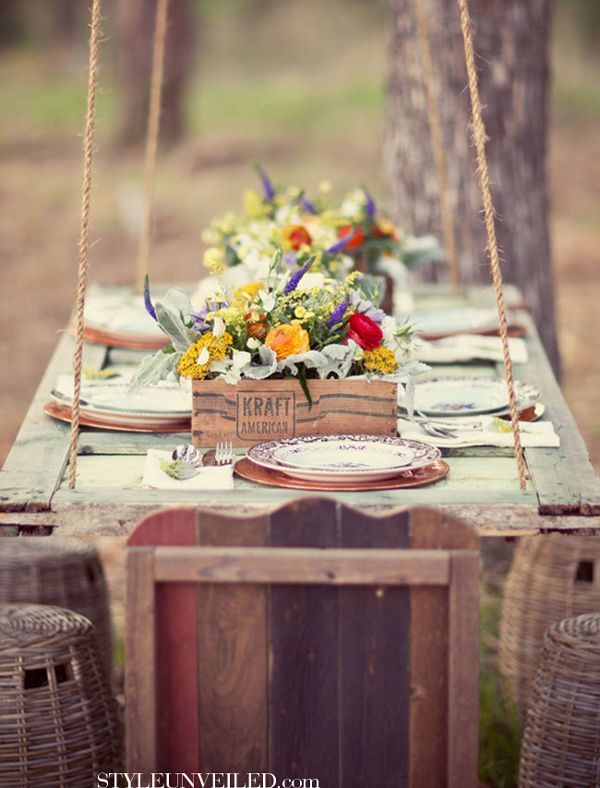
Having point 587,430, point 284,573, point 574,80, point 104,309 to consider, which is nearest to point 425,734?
point 284,573

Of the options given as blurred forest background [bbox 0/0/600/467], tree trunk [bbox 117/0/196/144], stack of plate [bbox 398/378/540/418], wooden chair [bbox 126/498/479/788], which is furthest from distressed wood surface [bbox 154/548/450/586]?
tree trunk [bbox 117/0/196/144]

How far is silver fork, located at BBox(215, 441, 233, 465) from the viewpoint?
2.26 m

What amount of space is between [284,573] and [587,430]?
4.59 meters

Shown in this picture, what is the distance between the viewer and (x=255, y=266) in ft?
10.1

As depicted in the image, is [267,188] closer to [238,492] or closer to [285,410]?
[285,410]

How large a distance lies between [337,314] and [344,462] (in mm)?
317

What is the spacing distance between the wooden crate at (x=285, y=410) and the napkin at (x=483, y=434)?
3.7 inches

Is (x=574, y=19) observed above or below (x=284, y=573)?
above

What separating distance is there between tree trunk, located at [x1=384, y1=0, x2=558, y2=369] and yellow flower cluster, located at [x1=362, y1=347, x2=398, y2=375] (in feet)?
6.84

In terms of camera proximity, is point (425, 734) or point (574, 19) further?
point (574, 19)

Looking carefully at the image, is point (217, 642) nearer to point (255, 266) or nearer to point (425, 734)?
point (425, 734)

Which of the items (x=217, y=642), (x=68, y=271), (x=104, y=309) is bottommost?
(x=217, y=642)

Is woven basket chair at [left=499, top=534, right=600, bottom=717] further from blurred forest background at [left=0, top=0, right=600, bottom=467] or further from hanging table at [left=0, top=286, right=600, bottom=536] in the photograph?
blurred forest background at [left=0, top=0, right=600, bottom=467]

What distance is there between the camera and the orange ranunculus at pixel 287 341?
231 cm
